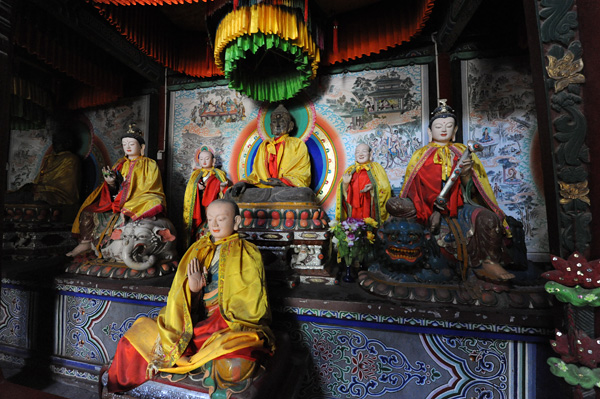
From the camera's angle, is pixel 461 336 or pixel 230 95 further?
pixel 230 95

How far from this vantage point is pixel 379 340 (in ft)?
7.39

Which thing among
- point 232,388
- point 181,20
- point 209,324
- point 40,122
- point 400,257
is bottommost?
point 232,388

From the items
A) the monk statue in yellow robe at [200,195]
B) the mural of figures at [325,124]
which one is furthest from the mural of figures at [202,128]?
the monk statue in yellow robe at [200,195]

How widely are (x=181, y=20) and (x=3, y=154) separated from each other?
10.9 feet

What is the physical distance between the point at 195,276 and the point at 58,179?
4814 millimetres

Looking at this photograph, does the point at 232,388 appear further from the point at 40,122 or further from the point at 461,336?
the point at 40,122

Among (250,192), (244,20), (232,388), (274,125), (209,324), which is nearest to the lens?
(232,388)

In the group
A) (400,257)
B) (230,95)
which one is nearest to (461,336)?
(400,257)

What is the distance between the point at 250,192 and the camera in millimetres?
3387

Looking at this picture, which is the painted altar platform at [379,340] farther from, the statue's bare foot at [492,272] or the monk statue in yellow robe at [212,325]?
the monk statue in yellow robe at [212,325]

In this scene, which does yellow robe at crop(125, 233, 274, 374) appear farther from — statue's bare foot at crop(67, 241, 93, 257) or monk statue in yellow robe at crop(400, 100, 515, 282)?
statue's bare foot at crop(67, 241, 93, 257)

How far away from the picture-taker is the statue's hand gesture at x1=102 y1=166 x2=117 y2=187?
3648mm

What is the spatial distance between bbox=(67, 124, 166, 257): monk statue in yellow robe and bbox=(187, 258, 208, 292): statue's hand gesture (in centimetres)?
164

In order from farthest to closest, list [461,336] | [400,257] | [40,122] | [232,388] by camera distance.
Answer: [40,122], [400,257], [461,336], [232,388]
